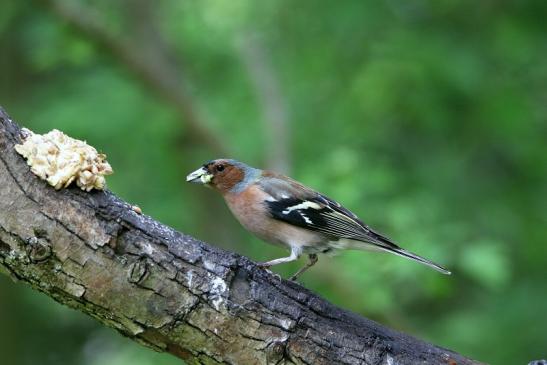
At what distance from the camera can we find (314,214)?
5625 millimetres

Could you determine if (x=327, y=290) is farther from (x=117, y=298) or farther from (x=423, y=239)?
(x=117, y=298)

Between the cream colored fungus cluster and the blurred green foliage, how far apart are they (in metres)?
5.27

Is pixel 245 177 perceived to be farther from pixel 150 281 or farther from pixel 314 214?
pixel 150 281

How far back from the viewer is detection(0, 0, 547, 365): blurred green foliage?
31.4ft

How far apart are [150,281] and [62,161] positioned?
0.62 meters

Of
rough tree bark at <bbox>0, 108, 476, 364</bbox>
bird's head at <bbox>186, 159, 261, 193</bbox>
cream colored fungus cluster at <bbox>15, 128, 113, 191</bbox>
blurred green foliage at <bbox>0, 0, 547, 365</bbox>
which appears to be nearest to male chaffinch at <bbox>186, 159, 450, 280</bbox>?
bird's head at <bbox>186, 159, 261, 193</bbox>

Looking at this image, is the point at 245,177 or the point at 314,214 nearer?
the point at 314,214

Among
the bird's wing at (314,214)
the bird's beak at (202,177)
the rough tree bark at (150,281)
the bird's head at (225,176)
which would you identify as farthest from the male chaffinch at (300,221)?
the rough tree bark at (150,281)

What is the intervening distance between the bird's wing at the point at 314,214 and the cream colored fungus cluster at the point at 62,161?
2.11 meters

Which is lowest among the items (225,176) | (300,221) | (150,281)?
(150,281)

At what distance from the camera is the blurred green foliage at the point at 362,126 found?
959 cm

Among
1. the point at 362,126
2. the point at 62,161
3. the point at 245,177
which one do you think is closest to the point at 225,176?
the point at 245,177

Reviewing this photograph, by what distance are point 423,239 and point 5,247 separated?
577 cm

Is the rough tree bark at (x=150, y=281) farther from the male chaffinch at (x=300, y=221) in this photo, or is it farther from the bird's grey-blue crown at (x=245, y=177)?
the bird's grey-blue crown at (x=245, y=177)
